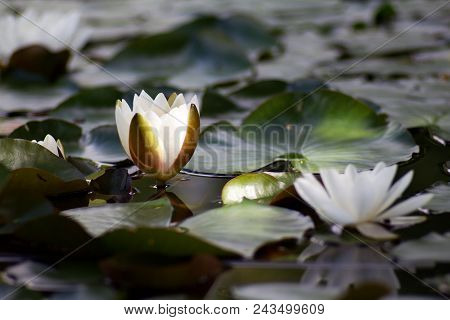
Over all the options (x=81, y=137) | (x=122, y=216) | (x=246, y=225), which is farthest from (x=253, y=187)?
(x=81, y=137)

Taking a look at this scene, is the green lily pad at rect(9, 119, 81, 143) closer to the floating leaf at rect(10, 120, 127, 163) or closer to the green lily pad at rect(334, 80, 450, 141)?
the floating leaf at rect(10, 120, 127, 163)

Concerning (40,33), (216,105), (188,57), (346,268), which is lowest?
(346,268)

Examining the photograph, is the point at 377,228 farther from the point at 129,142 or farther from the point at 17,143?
the point at 17,143

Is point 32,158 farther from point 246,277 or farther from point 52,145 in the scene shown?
point 246,277

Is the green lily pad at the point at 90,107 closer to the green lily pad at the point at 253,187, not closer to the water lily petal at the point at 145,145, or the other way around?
the water lily petal at the point at 145,145
